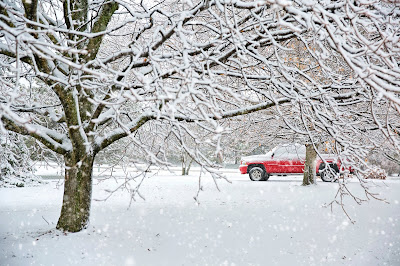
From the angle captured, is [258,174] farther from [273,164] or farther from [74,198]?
[74,198]

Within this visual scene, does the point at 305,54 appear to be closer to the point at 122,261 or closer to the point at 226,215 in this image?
the point at 226,215

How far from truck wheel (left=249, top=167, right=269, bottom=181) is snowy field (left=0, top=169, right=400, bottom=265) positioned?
270 inches

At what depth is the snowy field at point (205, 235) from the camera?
14.5 ft

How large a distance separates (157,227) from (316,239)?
10.5 feet

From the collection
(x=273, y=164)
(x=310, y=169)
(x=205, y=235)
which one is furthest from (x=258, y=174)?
(x=205, y=235)

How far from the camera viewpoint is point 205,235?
5547 mm

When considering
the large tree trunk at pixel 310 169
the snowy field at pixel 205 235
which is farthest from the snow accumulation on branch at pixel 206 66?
the large tree trunk at pixel 310 169

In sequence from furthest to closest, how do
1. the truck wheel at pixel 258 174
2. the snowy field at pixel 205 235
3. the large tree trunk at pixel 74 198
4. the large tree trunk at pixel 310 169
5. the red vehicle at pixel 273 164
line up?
the truck wheel at pixel 258 174, the red vehicle at pixel 273 164, the large tree trunk at pixel 310 169, the large tree trunk at pixel 74 198, the snowy field at pixel 205 235

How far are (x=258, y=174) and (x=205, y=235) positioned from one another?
34.3ft

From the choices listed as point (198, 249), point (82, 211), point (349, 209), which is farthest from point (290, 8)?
point (349, 209)

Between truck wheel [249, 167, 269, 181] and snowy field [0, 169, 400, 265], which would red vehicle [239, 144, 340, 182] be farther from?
snowy field [0, 169, 400, 265]

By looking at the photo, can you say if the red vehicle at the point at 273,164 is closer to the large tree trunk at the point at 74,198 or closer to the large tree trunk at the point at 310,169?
the large tree trunk at the point at 310,169

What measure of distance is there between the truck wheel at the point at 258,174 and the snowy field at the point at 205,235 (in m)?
6.87

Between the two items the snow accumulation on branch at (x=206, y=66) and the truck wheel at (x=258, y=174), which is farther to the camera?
the truck wheel at (x=258, y=174)
